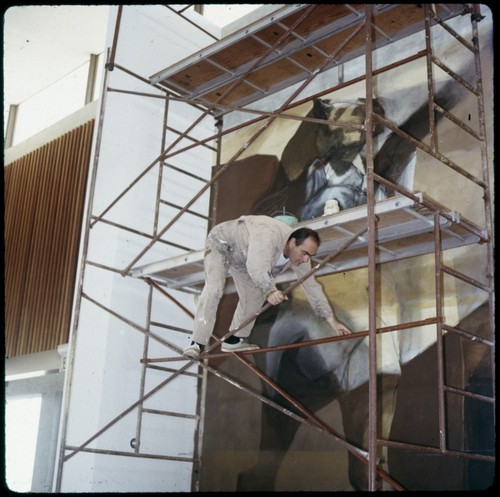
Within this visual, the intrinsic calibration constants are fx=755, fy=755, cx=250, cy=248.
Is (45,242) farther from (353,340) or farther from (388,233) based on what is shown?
(388,233)

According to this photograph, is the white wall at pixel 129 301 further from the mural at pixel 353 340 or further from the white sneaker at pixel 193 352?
the white sneaker at pixel 193 352

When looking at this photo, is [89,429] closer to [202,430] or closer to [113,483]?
[113,483]

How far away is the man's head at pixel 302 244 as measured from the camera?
6.89m

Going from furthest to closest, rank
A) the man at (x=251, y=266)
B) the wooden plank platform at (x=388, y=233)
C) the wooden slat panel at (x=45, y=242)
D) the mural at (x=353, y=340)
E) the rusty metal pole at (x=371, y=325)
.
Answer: the wooden slat panel at (x=45, y=242) → the mural at (x=353, y=340) → the man at (x=251, y=266) → the wooden plank platform at (x=388, y=233) → the rusty metal pole at (x=371, y=325)

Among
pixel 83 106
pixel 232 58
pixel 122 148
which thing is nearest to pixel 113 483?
pixel 122 148

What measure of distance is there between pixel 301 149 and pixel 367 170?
285 cm

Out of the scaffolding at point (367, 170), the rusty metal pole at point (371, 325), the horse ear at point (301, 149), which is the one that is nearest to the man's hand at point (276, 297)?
the scaffolding at point (367, 170)

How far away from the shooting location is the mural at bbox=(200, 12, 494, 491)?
7.00 meters

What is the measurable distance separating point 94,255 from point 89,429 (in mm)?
2081

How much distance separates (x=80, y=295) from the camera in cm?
887

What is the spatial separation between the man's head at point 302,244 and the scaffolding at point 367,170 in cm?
16

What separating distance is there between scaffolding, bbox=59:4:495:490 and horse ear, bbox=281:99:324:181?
1.89 ft

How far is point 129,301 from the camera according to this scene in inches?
359

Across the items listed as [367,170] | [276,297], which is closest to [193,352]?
[276,297]
